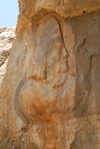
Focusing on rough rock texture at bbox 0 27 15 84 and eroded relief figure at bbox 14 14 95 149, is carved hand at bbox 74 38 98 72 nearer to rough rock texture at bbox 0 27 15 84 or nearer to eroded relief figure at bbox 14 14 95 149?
eroded relief figure at bbox 14 14 95 149

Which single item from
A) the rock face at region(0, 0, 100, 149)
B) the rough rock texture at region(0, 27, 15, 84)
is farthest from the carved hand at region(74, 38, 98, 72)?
the rough rock texture at region(0, 27, 15, 84)

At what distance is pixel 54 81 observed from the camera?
191cm

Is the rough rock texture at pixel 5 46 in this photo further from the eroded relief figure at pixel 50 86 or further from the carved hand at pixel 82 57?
the carved hand at pixel 82 57

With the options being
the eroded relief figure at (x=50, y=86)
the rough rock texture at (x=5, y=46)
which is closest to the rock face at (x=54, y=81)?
the eroded relief figure at (x=50, y=86)

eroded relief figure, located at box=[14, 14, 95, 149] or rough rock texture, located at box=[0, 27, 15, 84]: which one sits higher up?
rough rock texture, located at box=[0, 27, 15, 84]

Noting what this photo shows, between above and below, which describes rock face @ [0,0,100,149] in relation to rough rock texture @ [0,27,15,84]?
below

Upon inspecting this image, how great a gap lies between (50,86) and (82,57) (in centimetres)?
40

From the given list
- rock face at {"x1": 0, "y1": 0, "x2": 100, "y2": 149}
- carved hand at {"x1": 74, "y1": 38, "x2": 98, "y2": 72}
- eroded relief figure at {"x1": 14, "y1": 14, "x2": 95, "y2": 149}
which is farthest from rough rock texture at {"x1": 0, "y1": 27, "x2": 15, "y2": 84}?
carved hand at {"x1": 74, "y1": 38, "x2": 98, "y2": 72}

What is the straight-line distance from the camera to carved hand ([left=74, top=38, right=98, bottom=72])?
1768 millimetres

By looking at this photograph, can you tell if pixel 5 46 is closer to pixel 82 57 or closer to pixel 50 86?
pixel 50 86

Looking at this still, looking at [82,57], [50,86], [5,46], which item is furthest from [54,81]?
[5,46]

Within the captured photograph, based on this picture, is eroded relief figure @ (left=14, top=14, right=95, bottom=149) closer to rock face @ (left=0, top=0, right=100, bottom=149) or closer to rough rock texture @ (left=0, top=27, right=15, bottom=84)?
rock face @ (left=0, top=0, right=100, bottom=149)

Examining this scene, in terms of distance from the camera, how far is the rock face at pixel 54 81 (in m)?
1.74

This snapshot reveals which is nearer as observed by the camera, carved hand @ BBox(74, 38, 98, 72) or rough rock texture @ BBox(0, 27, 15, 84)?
carved hand @ BBox(74, 38, 98, 72)
